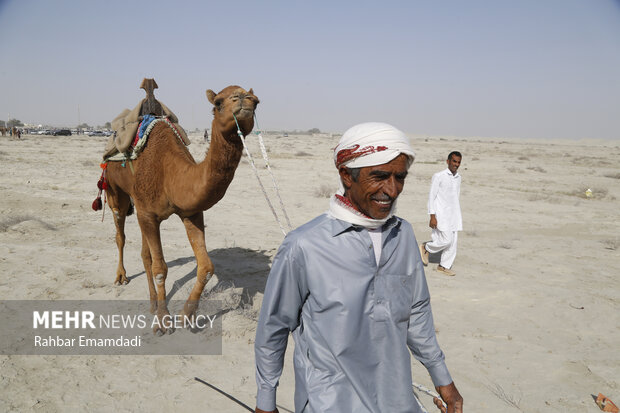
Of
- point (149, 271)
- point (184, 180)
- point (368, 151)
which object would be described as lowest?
point (149, 271)

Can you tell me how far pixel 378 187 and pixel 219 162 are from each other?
88.3 inches

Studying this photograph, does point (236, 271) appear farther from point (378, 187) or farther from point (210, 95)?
point (378, 187)

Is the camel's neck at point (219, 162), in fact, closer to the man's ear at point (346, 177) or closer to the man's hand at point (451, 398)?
the man's ear at point (346, 177)

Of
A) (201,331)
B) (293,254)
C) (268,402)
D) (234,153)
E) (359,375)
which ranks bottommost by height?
(201,331)

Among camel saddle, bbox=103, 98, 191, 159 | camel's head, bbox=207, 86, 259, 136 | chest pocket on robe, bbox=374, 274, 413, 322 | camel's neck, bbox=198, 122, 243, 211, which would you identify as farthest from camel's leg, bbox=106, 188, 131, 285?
chest pocket on robe, bbox=374, 274, 413, 322

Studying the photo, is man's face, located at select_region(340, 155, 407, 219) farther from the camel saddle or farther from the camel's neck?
the camel saddle

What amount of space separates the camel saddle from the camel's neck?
1535 millimetres

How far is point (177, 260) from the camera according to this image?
697 cm

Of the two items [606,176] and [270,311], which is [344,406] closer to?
[270,311]

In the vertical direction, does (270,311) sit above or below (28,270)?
above

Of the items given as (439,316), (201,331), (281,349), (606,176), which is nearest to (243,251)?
(201,331)

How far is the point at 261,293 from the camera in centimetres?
567

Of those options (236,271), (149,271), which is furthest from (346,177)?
(236,271)

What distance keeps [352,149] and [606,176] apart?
26422mm
